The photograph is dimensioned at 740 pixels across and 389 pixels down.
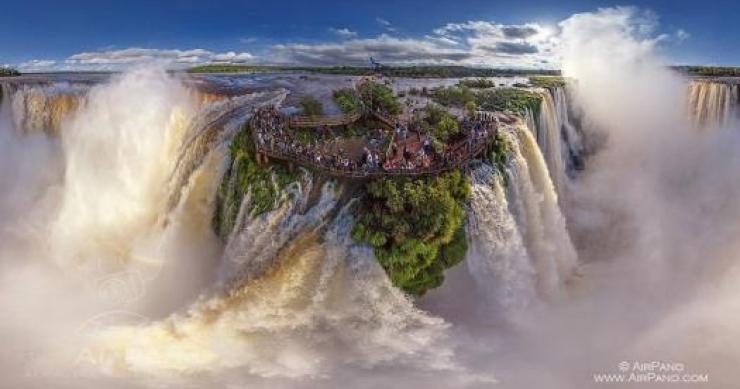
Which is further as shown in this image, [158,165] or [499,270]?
[158,165]

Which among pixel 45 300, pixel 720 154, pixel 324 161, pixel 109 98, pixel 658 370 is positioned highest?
pixel 109 98

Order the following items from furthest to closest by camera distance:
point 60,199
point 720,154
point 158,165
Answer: point 720,154 < point 60,199 < point 158,165

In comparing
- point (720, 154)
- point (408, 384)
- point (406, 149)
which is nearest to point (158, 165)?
point (406, 149)

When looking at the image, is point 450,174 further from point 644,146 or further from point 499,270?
point 644,146

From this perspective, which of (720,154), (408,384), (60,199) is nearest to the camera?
(408,384)

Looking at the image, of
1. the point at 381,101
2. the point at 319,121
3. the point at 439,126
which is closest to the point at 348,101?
the point at 381,101

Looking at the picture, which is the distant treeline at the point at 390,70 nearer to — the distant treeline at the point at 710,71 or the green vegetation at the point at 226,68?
the green vegetation at the point at 226,68

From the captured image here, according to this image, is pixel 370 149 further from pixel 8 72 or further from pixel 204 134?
pixel 8 72
